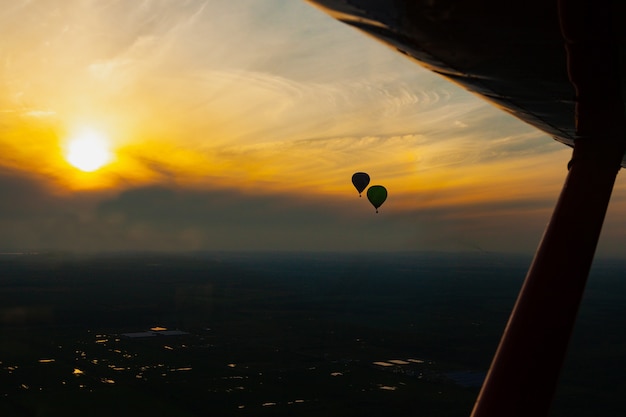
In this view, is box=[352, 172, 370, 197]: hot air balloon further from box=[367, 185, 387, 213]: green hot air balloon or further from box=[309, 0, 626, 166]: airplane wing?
box=[309, 0, 626, 166]: airplane wing

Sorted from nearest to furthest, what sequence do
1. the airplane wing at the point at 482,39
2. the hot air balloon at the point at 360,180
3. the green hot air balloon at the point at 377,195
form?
the airplane wing at the point at 482,39 → the hot air balloon at the point at 360,180 → the green hot air balloon at the point at 377,195

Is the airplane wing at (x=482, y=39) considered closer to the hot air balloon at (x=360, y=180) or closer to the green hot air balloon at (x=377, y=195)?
the hot air balloon at (x=360, y=180)

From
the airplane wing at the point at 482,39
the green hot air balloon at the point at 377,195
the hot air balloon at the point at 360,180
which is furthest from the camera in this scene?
the green hot air balloon at the point at 377,195

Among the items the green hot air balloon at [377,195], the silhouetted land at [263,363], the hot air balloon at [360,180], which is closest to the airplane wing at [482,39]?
the hot air balloon at [360,180]

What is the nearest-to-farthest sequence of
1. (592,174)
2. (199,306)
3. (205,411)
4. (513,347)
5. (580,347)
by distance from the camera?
(513,347)
(592,174)
(205,411)
(580,347)
(199,306)

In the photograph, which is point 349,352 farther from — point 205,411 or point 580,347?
point 580,347

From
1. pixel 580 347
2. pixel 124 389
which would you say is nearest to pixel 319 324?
pixel 580 347

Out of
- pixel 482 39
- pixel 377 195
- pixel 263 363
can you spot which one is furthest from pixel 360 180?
pixel 263 363
